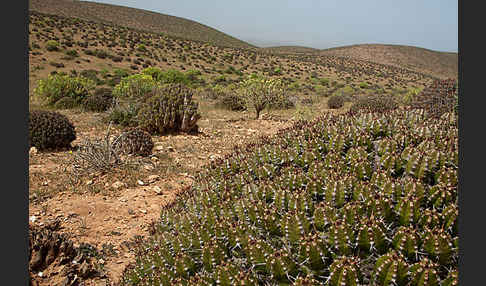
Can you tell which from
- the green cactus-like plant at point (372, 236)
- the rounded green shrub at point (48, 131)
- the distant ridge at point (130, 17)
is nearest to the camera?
the green cactus-like plant at point (372, 236)

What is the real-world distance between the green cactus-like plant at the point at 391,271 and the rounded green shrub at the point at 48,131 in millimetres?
7901

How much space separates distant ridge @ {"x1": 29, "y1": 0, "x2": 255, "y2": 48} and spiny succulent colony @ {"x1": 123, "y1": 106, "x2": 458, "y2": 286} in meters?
58.1

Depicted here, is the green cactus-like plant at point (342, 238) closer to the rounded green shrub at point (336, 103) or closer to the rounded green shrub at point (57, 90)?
the rounded green shrub at point (57, 90)

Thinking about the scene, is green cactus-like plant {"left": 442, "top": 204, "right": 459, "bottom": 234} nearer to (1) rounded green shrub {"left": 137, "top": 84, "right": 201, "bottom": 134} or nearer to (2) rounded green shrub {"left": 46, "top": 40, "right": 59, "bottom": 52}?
(1) rounded green shrub {"left": 137, "top": 84, "right": 201, "bottom": 134}

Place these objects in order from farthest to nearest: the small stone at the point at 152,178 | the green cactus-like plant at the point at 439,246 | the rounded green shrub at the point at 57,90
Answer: the rounded green shrub at the point at 57,90, the small stone at the point at 152,178, the green cactus-like plant at the point at 439,246

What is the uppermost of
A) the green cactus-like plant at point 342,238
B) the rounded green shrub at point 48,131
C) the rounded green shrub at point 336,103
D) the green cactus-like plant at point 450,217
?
the rounded green shrub at point 336,103

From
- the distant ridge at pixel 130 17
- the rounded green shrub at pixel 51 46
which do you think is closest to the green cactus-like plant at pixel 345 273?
the rounded green shrub at pixel 51 46

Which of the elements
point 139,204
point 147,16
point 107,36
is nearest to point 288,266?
point 139,204

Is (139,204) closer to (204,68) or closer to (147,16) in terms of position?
(204,68)

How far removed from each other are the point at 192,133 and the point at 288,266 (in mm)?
8328

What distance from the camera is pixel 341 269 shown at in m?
1.64

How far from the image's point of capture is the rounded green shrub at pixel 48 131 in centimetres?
748

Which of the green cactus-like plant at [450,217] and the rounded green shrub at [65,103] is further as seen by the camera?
the rounded green shrub at [65,103]

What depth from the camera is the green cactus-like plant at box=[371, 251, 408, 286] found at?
1618 mm
